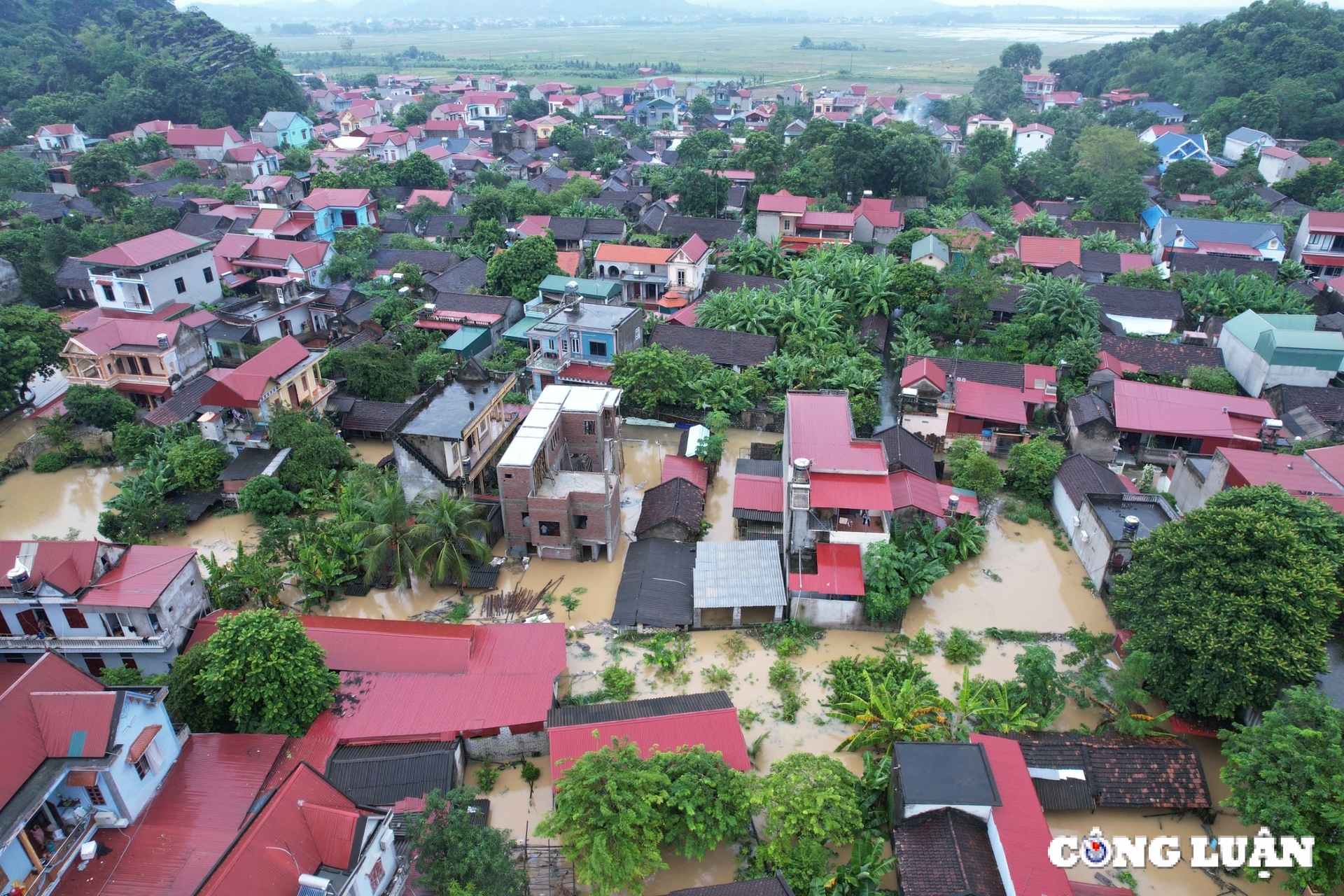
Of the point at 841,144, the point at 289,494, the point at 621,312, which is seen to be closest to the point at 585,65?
the point at 841,144

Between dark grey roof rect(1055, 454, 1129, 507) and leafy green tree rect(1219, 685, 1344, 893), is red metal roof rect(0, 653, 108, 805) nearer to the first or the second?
leafy green tree rect(1219, 685, 1344, 893)

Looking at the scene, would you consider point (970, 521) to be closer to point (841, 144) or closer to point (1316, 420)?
point (1316, 420)

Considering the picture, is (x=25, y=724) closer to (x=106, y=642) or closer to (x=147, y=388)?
(x=106, y=642)

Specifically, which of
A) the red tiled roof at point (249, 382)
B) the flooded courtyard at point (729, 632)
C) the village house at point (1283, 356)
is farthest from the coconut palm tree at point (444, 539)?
the village house at point (1283, 356)

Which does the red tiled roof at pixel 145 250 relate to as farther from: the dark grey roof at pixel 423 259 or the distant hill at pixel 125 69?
the distant hill at pixel 125 69

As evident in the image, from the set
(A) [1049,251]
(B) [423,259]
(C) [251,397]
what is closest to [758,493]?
(C) [251,397]
